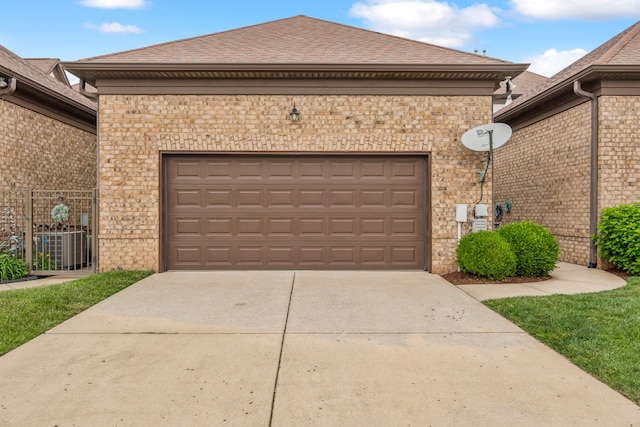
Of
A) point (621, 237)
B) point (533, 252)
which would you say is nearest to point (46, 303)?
point (533, 252)

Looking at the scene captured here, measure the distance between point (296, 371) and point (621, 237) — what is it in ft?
25.0

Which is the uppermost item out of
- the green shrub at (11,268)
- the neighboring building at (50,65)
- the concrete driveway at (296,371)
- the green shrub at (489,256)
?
the neighboring building at (50,65)

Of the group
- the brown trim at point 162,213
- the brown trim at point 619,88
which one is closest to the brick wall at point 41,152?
the brown trim at point 162,213

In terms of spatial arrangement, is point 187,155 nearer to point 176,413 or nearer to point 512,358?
point 176,413

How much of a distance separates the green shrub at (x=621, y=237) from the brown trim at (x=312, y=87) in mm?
3594

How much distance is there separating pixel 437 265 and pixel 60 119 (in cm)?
1014

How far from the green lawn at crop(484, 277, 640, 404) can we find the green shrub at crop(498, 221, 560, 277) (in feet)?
3.85

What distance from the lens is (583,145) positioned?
8711 mm

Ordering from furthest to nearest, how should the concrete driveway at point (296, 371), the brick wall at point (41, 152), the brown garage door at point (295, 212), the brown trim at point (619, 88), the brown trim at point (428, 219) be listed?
the brick wall at point (41, 152)
the brown trim at point (619, 88)
the brown garage door at point (295, 212)
the brown trim at point (428, 219)
the concrete driveway at point (296, 371)

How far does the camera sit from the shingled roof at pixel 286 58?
7539 mm

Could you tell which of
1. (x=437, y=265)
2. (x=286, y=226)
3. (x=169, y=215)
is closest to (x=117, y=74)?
(x=169, y=215)

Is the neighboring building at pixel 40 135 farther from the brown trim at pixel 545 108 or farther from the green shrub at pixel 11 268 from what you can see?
the brown trim at pixel 545 108

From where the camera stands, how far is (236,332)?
4.27m

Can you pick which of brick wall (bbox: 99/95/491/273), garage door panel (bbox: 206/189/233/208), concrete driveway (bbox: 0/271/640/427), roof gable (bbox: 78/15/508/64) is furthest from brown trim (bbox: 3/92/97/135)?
concrete driveway (bbox: 0/271/640/427)
